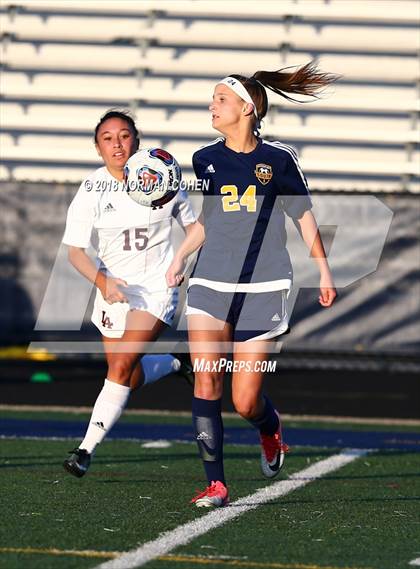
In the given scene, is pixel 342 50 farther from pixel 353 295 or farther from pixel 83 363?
pixel 83 363

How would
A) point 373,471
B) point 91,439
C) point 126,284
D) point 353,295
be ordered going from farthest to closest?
1. point 353,295
2. point 373,471
3. point 126,284
4. point 91,439

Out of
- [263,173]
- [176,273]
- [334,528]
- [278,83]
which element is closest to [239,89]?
[278,83]

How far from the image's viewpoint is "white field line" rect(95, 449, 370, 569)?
473 cm

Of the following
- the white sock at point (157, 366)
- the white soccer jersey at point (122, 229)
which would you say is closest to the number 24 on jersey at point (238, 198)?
the white soccer jersey at point (122, 229)

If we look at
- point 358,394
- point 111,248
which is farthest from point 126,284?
point 358,394

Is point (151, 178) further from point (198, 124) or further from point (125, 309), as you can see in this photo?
point (198, 124)

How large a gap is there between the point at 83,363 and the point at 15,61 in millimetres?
4478

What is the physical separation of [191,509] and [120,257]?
5.84 ft

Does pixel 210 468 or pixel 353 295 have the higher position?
pixel 210 468

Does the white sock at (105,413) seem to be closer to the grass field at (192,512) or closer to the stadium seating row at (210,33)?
the grass field at (192,512)

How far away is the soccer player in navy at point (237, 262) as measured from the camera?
623 centimetres

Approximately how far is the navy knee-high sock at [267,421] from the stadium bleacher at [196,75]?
10051 millimetres

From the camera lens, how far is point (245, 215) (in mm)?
6246

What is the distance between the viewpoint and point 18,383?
13539mm
